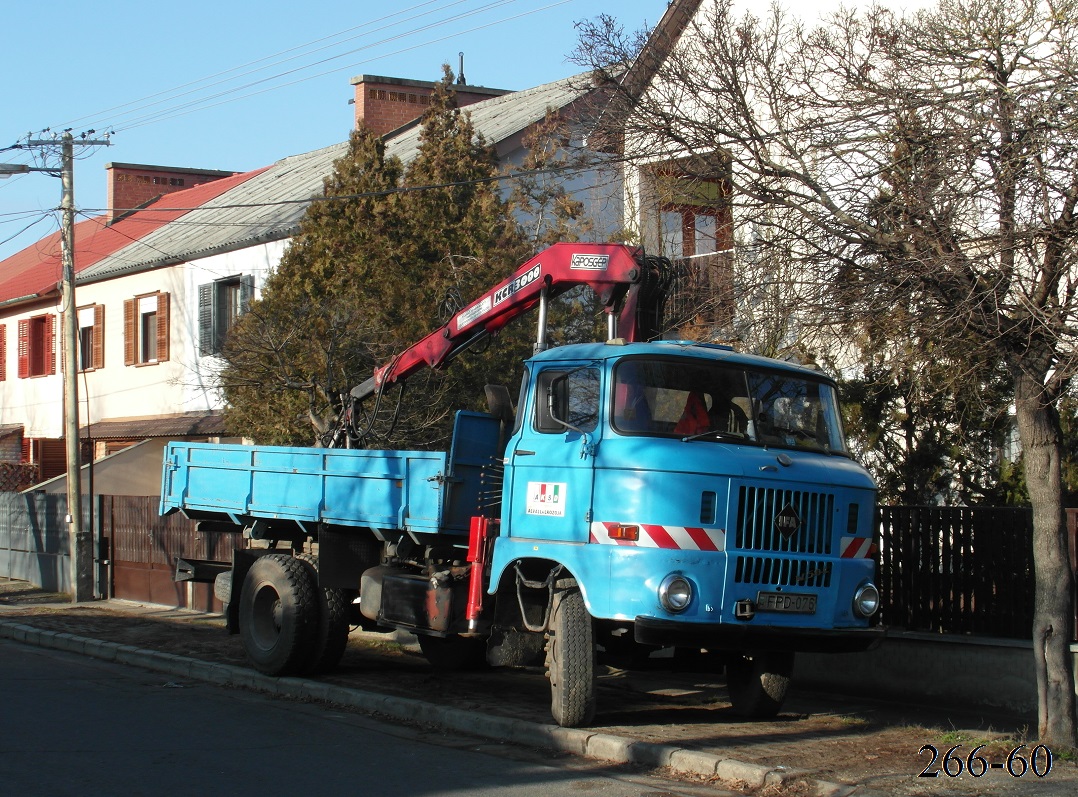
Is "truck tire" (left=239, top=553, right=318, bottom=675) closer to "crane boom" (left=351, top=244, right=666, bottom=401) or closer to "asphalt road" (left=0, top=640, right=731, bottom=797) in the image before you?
"asphalt road" (left=0, top=640, right=731, bottom=797)

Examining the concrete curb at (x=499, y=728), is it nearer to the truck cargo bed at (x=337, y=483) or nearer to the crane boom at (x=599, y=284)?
the truck cargo bed at (x=337, y=483)

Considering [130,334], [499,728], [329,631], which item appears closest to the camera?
[499,728]

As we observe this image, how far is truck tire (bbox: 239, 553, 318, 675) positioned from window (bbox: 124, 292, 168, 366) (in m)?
17.4

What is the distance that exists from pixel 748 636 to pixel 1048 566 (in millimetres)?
2181

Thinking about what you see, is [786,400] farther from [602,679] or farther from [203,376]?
[203,376]

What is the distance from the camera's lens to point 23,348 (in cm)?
3394

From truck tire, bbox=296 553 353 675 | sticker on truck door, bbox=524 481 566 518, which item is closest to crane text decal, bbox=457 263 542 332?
sticker on truck door, bbox=524 481 566 518

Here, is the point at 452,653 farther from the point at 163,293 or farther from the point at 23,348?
the point at 23,348

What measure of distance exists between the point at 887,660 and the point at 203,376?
58.2 feet

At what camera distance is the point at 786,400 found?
9242 mm

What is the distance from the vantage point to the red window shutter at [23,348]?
33.7m

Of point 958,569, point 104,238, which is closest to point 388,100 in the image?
point 104,238

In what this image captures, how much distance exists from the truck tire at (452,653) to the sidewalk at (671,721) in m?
0.17

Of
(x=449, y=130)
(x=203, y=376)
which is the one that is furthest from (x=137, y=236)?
(x=449, y=130)
